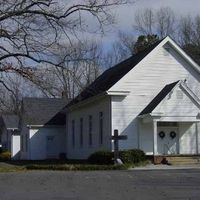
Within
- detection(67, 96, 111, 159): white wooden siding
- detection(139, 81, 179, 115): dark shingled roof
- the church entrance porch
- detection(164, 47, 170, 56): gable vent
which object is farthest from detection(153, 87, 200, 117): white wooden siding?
detection(67, 96, 111, 159): white wooden siding

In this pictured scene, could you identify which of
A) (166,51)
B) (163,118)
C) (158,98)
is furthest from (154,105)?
(166,51)

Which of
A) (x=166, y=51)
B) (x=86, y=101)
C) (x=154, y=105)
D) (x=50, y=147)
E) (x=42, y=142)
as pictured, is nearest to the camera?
(x=154, y=105)

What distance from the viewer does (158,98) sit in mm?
34844

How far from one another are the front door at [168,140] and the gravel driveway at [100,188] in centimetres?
1457

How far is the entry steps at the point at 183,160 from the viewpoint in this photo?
32500mm

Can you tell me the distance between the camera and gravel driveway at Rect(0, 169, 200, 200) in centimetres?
1509

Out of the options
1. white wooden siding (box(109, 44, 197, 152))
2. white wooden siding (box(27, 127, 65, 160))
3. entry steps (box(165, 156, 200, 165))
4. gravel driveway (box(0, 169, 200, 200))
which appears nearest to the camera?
gravel driveway (box(0, 169, 200, 200))

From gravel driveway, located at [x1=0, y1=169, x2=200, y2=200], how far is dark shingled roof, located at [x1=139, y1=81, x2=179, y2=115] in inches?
516

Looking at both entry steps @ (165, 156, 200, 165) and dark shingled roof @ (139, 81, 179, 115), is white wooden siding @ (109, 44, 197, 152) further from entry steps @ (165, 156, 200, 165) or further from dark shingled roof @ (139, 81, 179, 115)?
entry steps @ (165, 156, 200, 165)

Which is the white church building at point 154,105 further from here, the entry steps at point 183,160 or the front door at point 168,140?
the entry steps at point 183,160

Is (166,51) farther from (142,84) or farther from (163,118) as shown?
(163,118)

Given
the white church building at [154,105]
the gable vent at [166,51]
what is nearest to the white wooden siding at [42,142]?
the white church building at [154,105]

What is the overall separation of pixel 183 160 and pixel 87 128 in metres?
10.3

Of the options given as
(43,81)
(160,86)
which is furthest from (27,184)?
(160,86)
